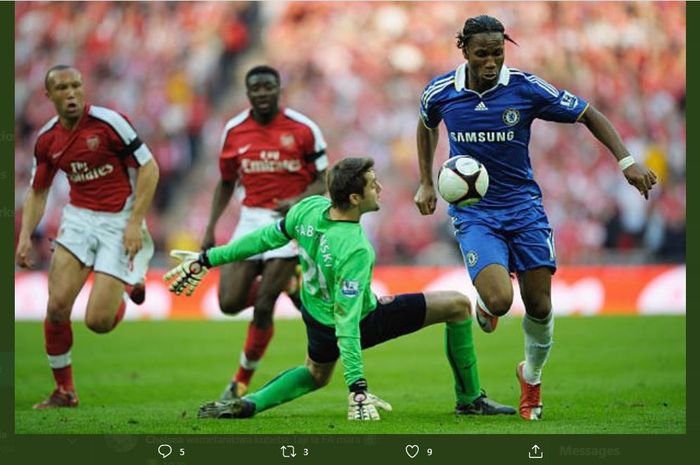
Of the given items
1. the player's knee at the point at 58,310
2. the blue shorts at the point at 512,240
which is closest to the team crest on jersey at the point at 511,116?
the blue shorts at the point at 512,240

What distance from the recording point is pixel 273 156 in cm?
1030

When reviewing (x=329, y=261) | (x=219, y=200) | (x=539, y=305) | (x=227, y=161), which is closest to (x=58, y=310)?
(x=219, y=200)

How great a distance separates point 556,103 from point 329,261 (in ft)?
6.03

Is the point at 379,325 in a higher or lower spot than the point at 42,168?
lower

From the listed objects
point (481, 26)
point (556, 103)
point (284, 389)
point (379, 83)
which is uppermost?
point (379, 83)

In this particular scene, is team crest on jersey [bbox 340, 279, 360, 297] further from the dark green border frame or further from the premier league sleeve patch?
the premier league sleeve patch

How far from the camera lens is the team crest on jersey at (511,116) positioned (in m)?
7.46

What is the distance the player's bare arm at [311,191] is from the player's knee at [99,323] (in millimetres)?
1800

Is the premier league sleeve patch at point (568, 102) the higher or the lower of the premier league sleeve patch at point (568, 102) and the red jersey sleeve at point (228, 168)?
the lower

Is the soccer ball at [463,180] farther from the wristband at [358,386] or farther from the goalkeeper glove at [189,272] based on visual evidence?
the goalkeeper glove at [189,272]

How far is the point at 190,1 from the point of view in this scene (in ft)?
79.3
